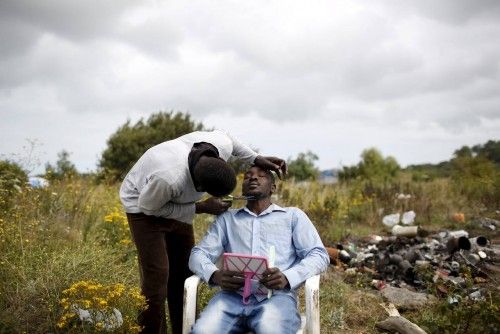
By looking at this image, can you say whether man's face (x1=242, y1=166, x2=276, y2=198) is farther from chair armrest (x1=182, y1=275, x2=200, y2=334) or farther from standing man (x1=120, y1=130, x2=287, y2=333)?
chair armrest (x1=182, y1=275, x2=200, y2=334)

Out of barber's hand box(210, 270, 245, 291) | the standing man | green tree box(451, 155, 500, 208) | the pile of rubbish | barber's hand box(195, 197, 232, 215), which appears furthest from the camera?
green tree box(451, 155, 500, 208)

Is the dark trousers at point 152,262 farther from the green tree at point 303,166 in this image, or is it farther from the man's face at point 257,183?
the green tree at point 303,166

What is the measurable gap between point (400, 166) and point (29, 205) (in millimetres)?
23149

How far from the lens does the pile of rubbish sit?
217 inches

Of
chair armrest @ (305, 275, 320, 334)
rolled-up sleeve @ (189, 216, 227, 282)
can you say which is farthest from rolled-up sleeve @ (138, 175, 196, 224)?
chair armrest @ (305, 275, 320, 334)

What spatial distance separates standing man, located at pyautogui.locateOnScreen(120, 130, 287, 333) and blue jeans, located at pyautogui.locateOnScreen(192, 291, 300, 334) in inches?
17.3

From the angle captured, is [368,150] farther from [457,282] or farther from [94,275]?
[94,275]

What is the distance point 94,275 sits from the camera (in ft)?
13.1

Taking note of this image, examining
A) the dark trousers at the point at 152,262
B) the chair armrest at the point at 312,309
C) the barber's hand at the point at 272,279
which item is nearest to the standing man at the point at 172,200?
the dark trousers at the point at 152,262

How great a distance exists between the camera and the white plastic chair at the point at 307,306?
2.92 meters

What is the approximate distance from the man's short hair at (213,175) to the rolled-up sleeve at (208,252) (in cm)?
68

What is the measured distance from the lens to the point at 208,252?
3.37 m

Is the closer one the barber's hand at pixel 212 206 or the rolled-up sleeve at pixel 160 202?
the rolled-up sleeve at pixel 160 202

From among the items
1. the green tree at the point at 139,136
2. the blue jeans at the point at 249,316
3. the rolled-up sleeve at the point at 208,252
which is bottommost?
the blue jeans at the point at 249,316
